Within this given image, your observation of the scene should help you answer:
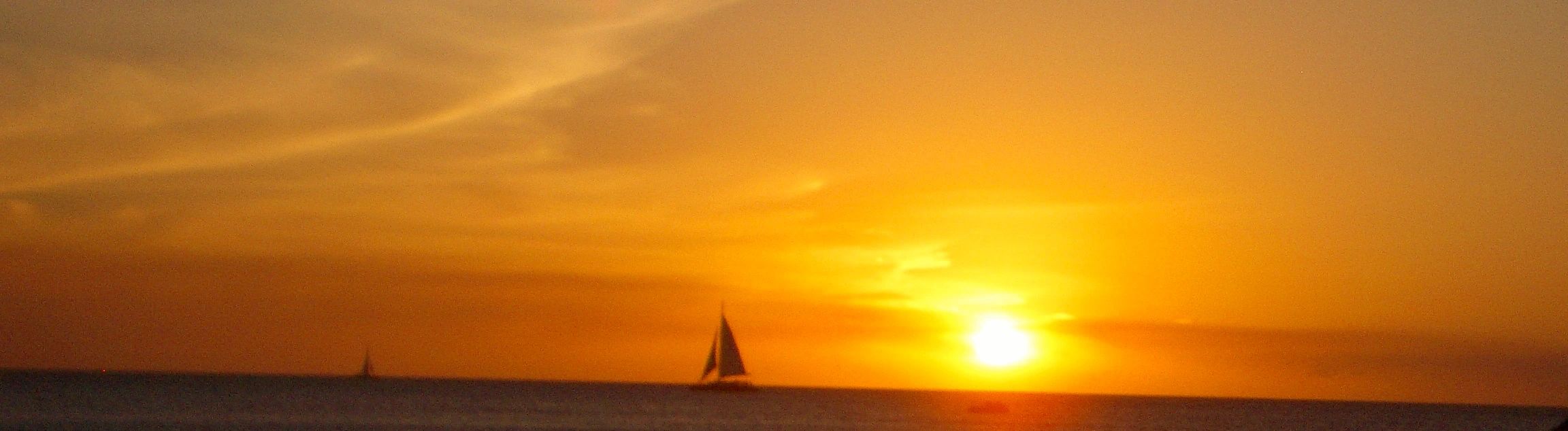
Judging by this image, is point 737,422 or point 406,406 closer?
point 737,422

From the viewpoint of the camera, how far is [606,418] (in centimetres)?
16675

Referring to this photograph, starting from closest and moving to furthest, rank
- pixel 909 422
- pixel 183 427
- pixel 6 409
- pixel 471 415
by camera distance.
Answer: pixel 183 427, pixel 6 409, pixel 471 415, pixel 909 422

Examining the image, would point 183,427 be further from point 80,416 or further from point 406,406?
point 406,406

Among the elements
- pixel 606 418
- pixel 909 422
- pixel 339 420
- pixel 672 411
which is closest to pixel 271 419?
pixel 339 420

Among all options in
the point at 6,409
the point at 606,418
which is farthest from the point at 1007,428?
the point at 6,409

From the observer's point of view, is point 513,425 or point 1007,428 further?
point 1007,428

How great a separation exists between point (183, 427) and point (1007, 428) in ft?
274

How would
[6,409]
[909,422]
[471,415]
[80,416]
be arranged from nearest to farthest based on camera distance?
[80,416], [6,409], [471,415], [909,422]

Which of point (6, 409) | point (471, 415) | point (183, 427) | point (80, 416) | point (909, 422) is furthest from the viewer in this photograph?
point (909, 422)

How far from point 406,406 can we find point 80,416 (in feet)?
181

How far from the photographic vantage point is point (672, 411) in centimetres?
19138

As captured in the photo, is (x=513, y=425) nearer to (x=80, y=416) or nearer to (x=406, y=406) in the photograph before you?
(x=80, y=416)

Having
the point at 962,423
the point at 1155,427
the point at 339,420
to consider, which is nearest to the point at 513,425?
the point at 339,420

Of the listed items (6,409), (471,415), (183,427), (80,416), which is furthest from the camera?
(471,415)
